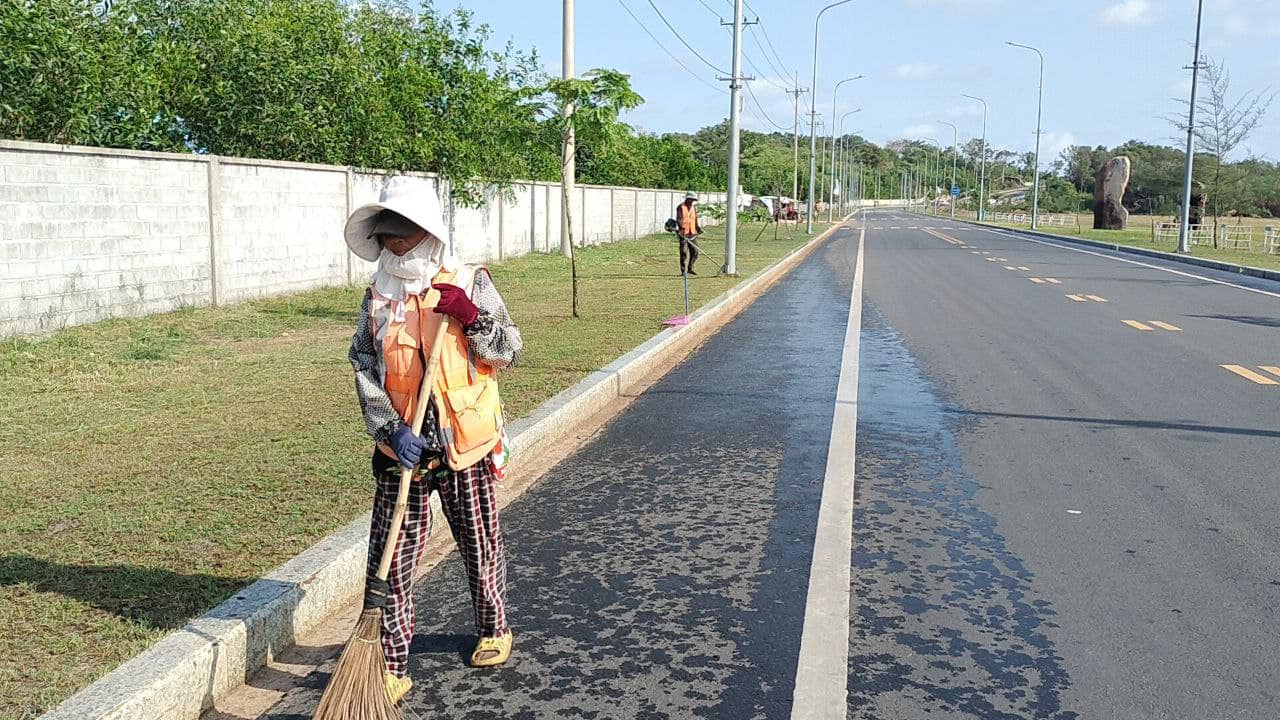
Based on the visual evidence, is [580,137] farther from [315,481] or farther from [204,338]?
[315,481]

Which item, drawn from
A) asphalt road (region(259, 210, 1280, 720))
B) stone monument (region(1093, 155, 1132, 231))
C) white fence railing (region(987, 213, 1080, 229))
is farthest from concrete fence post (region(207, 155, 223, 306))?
white fence railing (region(987, 213, 1080, 229))

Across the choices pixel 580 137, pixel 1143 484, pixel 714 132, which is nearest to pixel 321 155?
pixel 580 137

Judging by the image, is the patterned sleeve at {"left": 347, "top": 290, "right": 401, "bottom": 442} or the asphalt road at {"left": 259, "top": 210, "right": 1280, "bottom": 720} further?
the asphalt road at {"left": 259, "top": 210, "right": 1280, "bottom": 720}

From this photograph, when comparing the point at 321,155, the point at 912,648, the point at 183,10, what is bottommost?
the point at 912,648

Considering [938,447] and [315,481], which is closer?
[315,481]

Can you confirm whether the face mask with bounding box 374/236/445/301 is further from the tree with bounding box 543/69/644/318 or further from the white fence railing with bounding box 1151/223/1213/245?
the white fence railing with bounding box 1151/223/1213/245

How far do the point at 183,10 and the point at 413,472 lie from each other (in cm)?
1465

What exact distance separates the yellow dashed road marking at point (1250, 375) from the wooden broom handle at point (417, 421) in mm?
8332

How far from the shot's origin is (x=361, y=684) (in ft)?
10.7

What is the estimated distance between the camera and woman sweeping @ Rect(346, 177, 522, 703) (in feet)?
11.0

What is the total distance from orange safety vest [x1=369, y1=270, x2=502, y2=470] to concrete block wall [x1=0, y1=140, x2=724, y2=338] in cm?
774

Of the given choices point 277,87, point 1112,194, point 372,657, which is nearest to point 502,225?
→ point 277,87

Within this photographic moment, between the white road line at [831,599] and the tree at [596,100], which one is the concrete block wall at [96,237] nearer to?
the tree at [596,100]

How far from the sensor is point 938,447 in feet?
23.4
